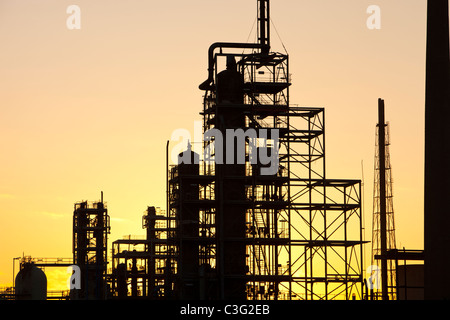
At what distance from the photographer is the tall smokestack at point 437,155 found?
5306cm

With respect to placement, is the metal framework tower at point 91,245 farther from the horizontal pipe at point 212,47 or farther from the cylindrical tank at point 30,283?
the horizontal pipe at point 212,47

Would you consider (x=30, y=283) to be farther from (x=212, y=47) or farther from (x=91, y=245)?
(x=212, y=47)

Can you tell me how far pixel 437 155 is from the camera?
5400cm

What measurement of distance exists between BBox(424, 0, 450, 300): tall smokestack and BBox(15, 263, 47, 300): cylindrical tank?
139 feet

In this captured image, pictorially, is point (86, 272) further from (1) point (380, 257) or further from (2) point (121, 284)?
(1) point (380, 257)

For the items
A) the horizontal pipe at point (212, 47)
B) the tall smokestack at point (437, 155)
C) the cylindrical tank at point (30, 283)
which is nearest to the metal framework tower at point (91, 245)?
the cylindrical tank at point (30, 283)

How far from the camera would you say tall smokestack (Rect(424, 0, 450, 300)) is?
174 ft

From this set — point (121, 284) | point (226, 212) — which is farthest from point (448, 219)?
point (121, 284)

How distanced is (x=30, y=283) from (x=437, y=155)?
146 feet

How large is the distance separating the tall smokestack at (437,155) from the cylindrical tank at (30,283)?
4224 cm

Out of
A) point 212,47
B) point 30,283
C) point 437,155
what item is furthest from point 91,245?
point 437,155
